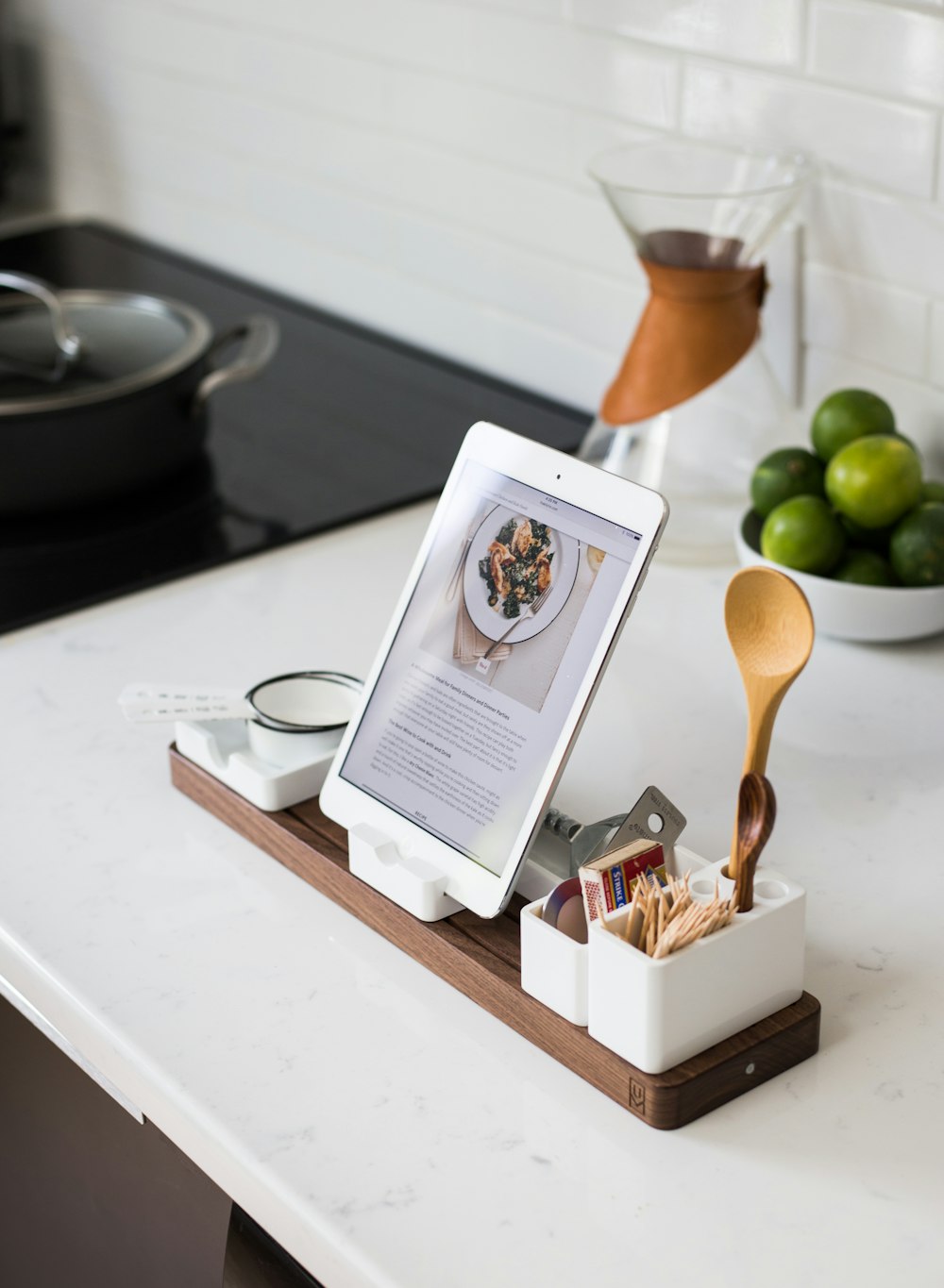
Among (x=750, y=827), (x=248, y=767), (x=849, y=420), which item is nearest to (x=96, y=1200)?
(x=248, y=767)

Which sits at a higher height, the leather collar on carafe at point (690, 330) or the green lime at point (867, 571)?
the leather collar on carafe at point (690, 330)

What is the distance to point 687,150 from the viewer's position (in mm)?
1437

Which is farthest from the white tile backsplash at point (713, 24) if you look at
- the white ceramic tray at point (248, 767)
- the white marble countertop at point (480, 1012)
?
the white ceramic tray at point (248, 767)

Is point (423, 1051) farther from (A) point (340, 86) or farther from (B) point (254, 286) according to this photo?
(B) point (254, 286)

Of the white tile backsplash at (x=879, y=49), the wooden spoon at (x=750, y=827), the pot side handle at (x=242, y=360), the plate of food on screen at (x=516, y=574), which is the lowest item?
the wooden spoon at (x=750, y=827)

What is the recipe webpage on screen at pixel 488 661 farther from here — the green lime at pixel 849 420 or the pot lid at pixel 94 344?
the pot lid at pixel 94 344

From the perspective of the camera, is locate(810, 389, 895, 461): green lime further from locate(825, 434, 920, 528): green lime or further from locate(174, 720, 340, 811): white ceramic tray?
locate(174, 720, 340, 811): white ceramic tray

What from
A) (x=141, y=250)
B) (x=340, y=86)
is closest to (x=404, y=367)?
(x=340, y=86)

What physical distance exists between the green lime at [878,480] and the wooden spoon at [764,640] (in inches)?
15.6

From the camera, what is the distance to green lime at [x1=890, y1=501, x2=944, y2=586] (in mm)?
1166

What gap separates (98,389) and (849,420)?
0.68m

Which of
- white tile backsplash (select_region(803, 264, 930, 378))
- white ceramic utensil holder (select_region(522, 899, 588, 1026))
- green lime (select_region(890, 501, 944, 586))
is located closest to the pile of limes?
green lime (select_region(890, 501, 944, 586))

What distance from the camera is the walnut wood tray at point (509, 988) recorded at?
2.47 ft

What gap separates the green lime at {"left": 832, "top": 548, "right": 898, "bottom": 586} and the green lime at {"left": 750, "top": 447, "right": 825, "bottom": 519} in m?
0.08
